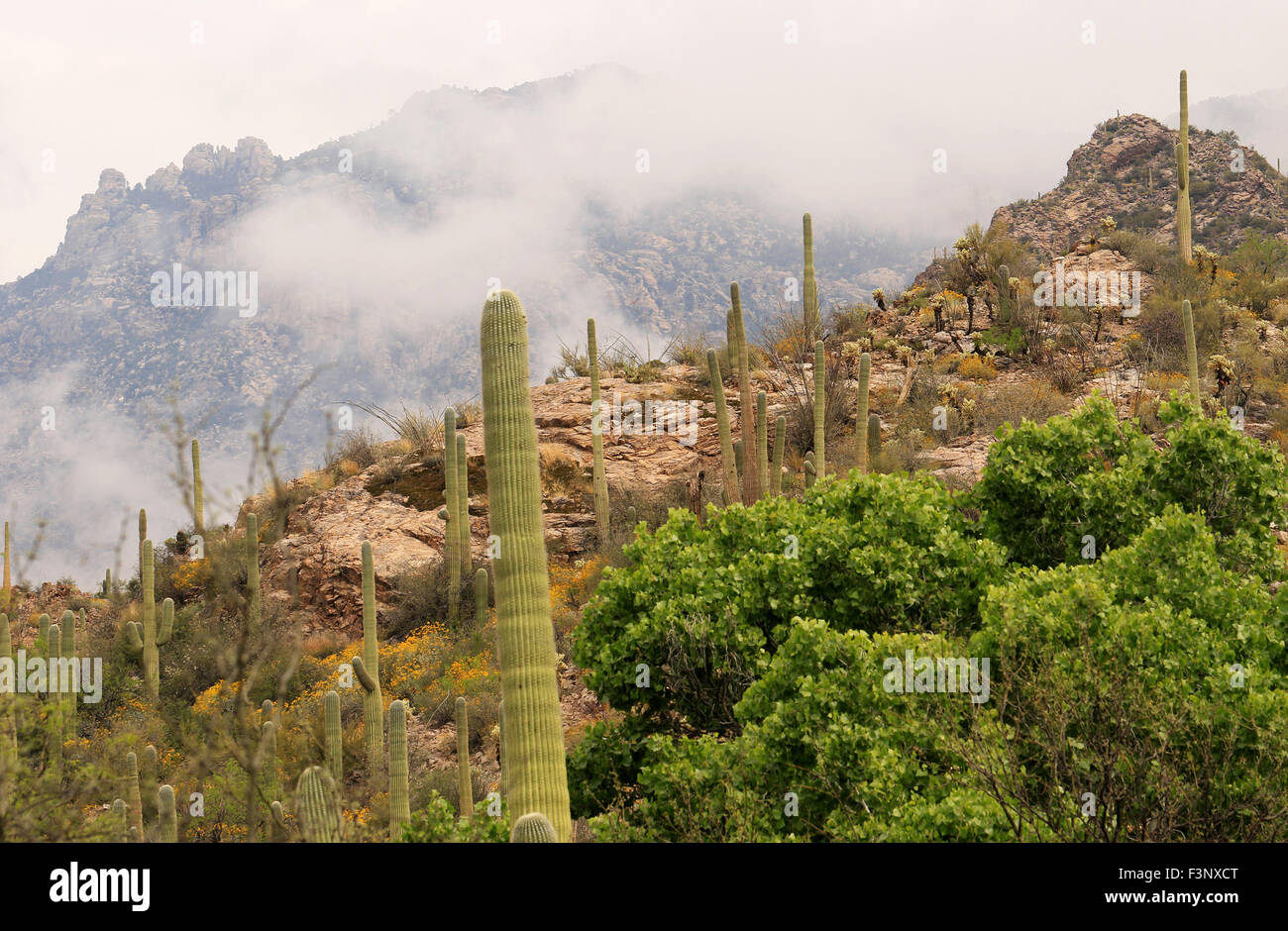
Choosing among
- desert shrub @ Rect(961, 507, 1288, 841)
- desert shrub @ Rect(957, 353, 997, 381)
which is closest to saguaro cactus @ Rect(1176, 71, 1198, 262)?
desert shrub @ Rect(957, 353, 997, 381)

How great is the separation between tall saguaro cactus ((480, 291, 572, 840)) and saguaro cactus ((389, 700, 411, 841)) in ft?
7.09

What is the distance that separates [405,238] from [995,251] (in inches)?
3868

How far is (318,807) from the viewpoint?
4.88 metres

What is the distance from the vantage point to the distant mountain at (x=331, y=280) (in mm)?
78062

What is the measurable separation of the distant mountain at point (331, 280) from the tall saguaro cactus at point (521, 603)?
56370 mm

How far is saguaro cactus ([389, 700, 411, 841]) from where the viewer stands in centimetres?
748

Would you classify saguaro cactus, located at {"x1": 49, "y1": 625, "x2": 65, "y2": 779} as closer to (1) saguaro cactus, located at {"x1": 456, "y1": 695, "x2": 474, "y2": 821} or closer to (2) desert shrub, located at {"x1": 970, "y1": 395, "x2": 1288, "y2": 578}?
(1) saguaro cactus, located at {"x1": 456, "y1": 695, "x2": 474, "y2": 821}

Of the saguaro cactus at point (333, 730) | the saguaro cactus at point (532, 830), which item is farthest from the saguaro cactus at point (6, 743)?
the saguaro cactus at point (532, 830)

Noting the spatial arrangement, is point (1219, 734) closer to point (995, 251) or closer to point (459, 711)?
point (459, 711)

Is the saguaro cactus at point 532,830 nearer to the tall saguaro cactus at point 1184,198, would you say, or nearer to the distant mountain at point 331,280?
the tall saguaro cactus at point 1184,198

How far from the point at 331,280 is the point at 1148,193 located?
85.1 m

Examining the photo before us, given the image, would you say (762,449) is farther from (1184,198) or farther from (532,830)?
(1184,198)

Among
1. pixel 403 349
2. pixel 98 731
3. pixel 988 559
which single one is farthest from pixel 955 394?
pixel 403 349
